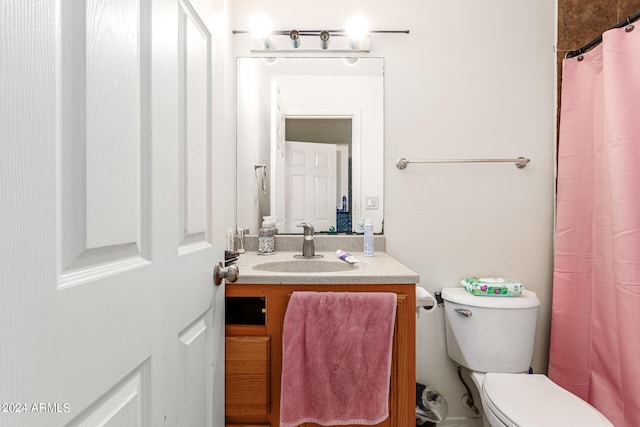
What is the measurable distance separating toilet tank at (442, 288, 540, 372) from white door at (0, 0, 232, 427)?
115cm

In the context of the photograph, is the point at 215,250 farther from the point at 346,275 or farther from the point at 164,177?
the point at 346,275

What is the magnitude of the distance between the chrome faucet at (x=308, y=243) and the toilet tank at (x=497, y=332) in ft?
2.35

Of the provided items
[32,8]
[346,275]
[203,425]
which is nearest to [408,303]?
[346,275]

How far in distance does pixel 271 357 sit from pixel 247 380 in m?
0.10

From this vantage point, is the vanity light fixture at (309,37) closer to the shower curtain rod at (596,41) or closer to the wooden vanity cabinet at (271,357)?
the shower curtain rod at (596,41)

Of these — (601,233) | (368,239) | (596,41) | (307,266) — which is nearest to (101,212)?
(307,266)

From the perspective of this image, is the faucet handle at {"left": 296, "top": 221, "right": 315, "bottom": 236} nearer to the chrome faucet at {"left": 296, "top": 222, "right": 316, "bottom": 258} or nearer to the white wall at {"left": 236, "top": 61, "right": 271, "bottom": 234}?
the chrome faucet at {"left": 296, "top": 222, "right": 316, "bottom": 258}

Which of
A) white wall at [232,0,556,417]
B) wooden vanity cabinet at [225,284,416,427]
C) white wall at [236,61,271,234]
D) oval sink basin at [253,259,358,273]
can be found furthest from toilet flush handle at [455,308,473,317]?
white wall at [236,61,271,234]

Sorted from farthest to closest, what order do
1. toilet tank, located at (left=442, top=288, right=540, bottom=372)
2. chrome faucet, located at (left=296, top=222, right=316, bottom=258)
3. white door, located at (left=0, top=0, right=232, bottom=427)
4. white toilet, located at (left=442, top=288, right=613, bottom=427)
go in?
1. chrome faucet, located at (left=296, top=222, right=316, bottom=258)
2. toilet tank, located at (left=442, top=288, right=540, bottom=372)
3. white toilet, located at (left=442, top=288, right=613, bottom=427)
4. white door, located at (left=0, top=0, right=232, bottom=427)

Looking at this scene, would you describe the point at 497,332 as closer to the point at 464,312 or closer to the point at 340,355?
the point at 464,312

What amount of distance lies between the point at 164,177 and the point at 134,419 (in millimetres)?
428

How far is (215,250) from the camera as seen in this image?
92 cm

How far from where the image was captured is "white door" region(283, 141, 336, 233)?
65.6 inches

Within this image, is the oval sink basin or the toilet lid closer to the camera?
the toilet lid
